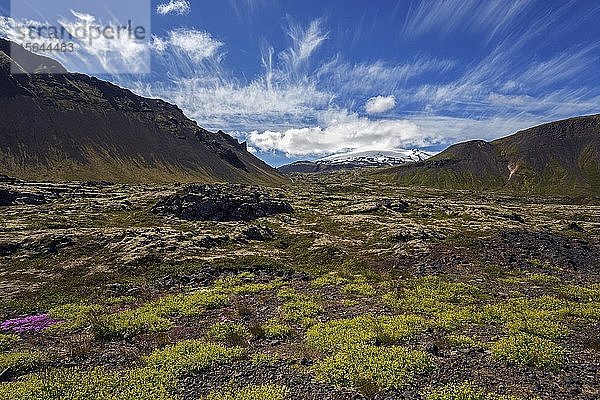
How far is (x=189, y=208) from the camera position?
87875 mm

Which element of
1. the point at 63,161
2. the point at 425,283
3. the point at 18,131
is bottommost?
the point at 425,283

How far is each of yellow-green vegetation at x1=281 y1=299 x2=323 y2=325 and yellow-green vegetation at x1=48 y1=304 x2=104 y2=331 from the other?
14281 mm

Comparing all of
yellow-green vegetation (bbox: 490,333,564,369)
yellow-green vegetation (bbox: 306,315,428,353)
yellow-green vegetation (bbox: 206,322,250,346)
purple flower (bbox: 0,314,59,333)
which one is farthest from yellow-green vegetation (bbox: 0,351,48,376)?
yellow-green vegetation (bbox: 490,333,564,369)

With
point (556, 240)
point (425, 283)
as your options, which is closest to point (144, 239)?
point (425, 283)

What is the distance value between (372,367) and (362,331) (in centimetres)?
439

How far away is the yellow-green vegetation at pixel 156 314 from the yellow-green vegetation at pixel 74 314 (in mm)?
1278

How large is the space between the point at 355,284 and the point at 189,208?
64933 millimetres

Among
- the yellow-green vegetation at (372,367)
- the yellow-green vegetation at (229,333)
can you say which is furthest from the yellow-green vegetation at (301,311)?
the yellow-green vegetation at (372,367)

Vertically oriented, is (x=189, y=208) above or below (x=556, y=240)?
above

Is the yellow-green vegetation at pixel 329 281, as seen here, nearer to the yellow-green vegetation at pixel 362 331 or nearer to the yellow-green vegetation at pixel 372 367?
the yellow-green vegetation at pixel 362 331

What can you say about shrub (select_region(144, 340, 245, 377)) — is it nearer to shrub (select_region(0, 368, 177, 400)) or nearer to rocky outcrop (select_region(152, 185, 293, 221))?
shrub (select_region(0, 368, 177, 400))

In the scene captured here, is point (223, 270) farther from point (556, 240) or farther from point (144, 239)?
point (556, 240)

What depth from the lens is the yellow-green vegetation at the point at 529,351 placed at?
15.7m

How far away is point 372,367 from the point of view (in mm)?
15516
